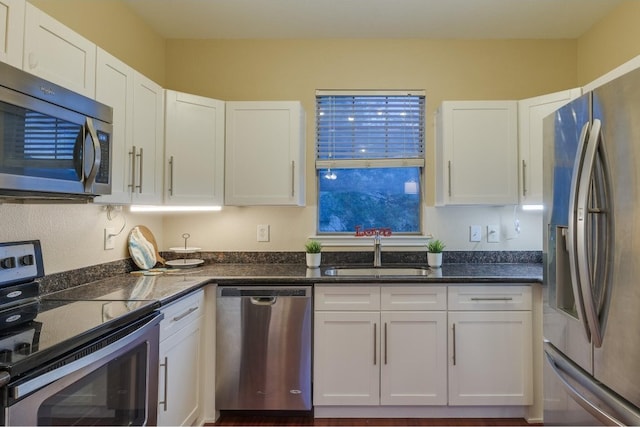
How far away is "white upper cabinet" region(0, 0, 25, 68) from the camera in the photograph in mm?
1223

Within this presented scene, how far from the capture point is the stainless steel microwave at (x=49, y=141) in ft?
3.69

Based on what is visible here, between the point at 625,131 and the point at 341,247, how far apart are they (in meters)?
1.86

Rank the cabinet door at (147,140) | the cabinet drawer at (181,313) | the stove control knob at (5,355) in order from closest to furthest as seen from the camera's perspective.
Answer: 1. the stove control knob at (5,355)
2. the cabinet drawer at (181,313)
3. the cabinet door at (147,140)

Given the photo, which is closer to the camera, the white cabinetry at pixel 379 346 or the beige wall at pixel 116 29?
the beige wall at pixel 116 29

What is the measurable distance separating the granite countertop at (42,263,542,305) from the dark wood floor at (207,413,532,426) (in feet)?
2.82

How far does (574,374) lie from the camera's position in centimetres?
136

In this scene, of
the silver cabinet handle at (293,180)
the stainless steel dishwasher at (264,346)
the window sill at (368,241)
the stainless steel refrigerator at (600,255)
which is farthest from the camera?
the window sill at (368,241)

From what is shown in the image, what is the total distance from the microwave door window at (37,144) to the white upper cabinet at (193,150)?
2.99 ft

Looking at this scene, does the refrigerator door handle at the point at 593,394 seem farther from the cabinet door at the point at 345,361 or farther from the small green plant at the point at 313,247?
the small green plant at the point at 313,247

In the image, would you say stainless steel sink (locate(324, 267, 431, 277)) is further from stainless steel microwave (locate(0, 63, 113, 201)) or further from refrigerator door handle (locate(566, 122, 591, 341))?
stainless steel microwave (locate(0, 63, 113, 201))

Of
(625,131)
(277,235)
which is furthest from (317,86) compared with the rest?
(625,131)

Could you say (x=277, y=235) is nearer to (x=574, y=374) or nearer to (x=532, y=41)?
(x=574, y=374)

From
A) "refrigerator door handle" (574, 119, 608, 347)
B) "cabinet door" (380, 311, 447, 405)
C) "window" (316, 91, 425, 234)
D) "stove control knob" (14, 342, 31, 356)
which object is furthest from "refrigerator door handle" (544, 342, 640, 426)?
"stove control knob" (14, 342, 31, 356)

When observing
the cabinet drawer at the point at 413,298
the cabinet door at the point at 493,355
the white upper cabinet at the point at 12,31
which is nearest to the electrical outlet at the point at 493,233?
the cabinet door at the point at 493,355
